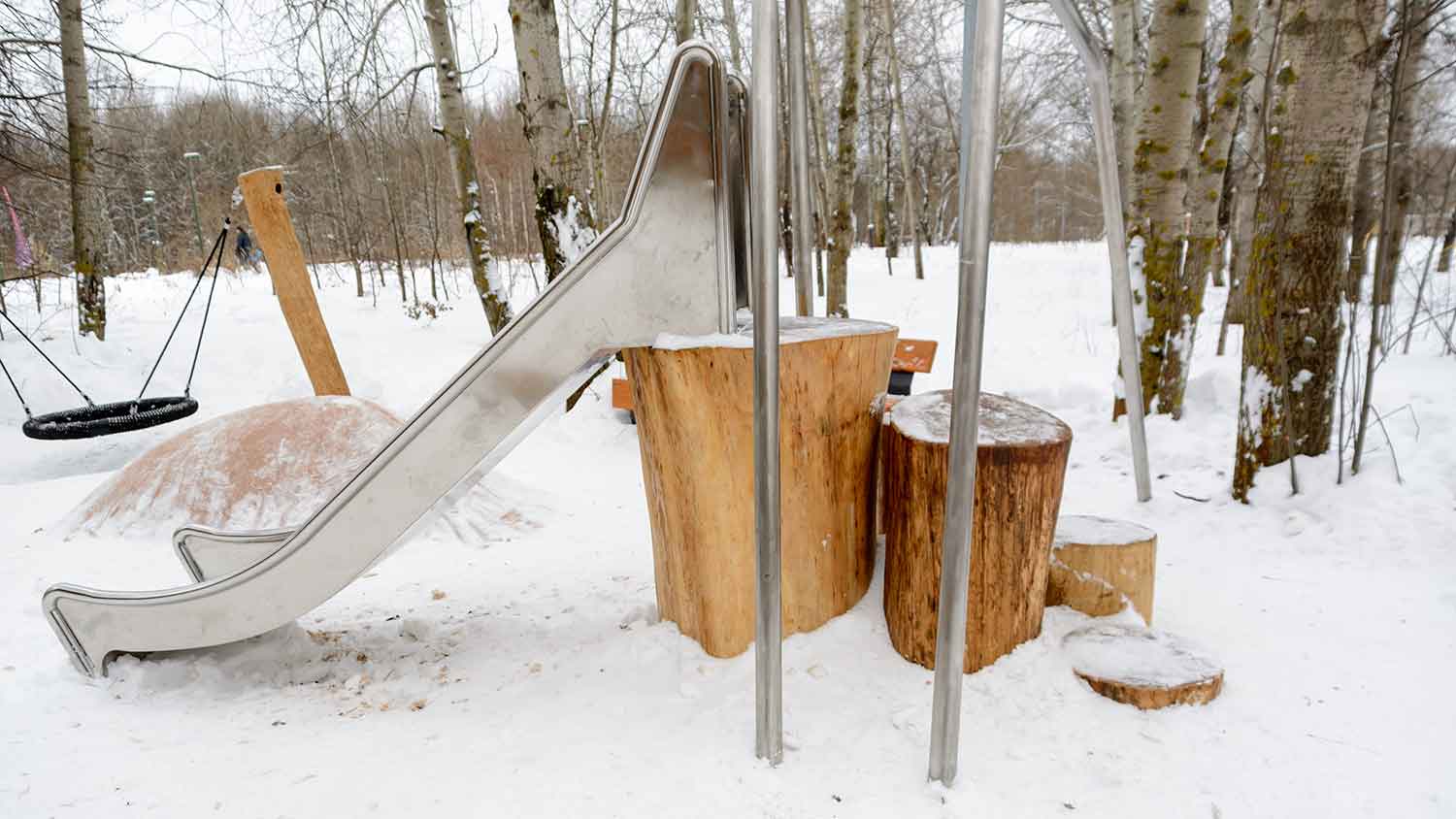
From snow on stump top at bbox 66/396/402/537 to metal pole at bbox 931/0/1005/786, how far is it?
Result: 265 cm

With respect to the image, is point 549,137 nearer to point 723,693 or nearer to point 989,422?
point 989,422

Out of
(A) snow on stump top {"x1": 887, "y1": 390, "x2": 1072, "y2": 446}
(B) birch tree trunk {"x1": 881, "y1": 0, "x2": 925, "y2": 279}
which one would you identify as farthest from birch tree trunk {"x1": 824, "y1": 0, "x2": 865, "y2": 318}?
(A) snow on stump top {"x1": 887, "y1": 390, "x2": 1072, "y2": 446}

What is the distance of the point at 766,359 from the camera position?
1322 millimetres

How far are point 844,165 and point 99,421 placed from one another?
5.95 metres

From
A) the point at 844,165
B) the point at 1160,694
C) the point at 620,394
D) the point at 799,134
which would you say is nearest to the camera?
the point at 1160,694

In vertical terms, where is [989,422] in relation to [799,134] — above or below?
below

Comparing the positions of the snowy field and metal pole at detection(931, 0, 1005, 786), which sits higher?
metal pole at detection(931, 0, 1005, 786)

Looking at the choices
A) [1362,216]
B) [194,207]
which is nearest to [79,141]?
[1362,216]

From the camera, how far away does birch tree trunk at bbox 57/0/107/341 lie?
265 inches

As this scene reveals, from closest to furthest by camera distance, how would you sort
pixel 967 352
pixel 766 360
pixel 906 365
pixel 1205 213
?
pixel 967 352 < pixel 766 360 < pixel 1205 213 < pixel 906 365

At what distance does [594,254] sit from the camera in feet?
5.44

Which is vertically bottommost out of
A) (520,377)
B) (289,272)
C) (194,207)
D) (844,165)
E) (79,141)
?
(520,377)

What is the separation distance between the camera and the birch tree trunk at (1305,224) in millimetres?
2391

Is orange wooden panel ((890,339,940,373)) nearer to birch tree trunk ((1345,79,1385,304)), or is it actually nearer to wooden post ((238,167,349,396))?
birch tree trunk ((1345,79,1385,304))
